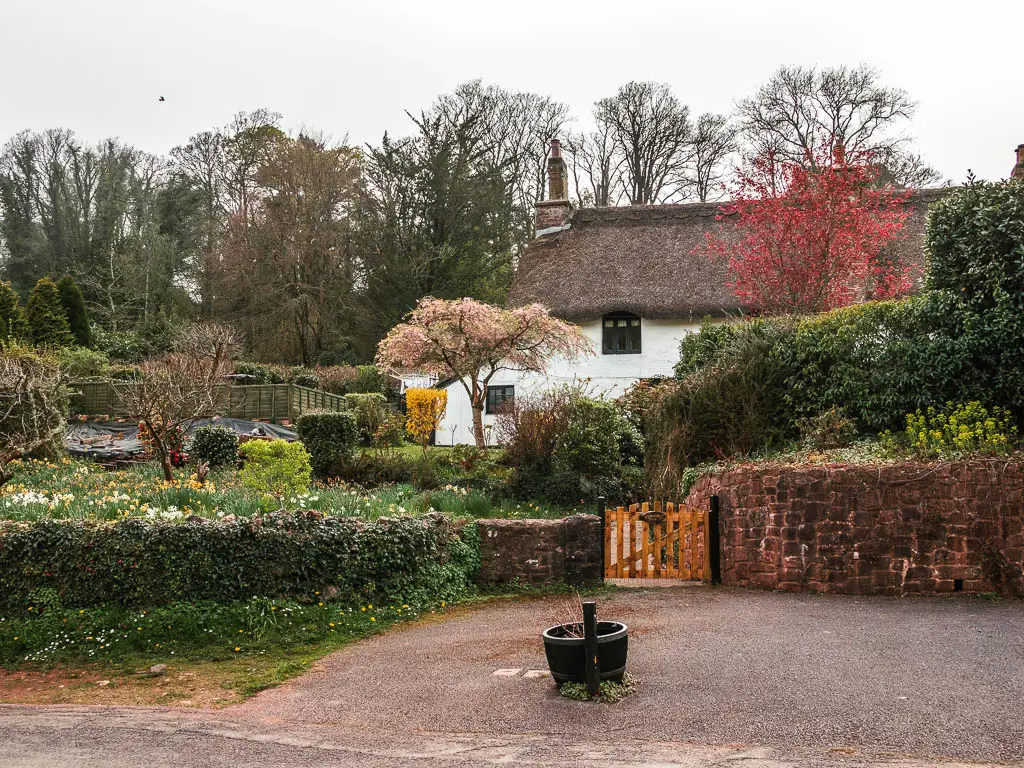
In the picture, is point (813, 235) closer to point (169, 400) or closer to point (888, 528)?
point (888, 528)

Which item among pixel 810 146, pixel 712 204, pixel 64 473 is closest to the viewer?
pixel 64 473

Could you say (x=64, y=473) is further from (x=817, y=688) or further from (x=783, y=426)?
(x=817, y=688)

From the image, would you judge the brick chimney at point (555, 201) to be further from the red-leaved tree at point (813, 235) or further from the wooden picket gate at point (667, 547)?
the wooden picket gate at point (667, 547)

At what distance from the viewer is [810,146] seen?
1373 inches

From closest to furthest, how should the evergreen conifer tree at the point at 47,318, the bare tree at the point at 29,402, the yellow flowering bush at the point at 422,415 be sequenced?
the bare tree at the point at 29,402
the yellow flowering bush at the point at 422,415
the evergreen conifer tree at the point at 47,318

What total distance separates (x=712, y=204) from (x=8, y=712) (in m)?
25.5

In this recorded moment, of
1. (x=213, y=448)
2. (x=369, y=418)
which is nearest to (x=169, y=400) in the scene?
(x=213, y=448)

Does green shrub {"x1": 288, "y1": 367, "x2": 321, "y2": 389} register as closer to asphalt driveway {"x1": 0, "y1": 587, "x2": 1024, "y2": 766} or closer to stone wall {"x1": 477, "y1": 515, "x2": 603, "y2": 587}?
stone wall {"x1": 477, "y1": 515, "x2": 603, "y2": 587}

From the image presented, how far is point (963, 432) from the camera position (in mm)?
10930

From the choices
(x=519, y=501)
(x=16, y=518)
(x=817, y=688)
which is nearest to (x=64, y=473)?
(x=16, y=518)

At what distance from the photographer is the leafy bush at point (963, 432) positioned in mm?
10797

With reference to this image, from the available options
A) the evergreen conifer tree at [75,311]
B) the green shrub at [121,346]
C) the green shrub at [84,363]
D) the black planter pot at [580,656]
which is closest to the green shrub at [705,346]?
the black planter pot at [580,656]

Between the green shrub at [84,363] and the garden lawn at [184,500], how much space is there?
45.1 ft

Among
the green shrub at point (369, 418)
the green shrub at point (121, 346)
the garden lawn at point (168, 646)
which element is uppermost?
the green shrub at point (121, 346)
